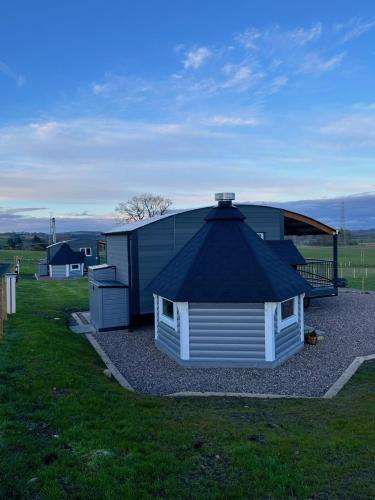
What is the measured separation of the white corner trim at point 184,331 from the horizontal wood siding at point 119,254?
17.8 feet

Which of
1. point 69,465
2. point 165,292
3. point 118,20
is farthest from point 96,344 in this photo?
point 118,20

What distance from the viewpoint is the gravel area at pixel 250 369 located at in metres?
9.38

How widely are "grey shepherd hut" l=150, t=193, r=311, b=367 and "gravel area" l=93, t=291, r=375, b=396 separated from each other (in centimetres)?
39

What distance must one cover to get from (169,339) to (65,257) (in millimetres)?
27313

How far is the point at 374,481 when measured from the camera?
4.75 m

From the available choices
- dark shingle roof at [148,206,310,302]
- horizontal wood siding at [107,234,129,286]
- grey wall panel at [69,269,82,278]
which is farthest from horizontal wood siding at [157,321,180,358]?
grey wall panel at [69,269,82,278]

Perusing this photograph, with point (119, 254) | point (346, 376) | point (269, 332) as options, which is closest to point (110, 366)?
point (269, 332)

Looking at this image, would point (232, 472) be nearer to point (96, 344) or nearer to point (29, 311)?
point (96, 344)

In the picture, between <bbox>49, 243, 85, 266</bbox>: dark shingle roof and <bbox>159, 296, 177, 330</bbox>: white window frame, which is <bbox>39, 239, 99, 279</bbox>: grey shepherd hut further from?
<bbox>159, 296, 177, 330</bbox>: white window frame

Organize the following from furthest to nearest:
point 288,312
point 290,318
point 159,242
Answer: point 159,242 < point 288,312 < point 290,318


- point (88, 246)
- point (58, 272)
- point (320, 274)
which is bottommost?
point (58, 272)

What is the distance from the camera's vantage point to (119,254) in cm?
1706

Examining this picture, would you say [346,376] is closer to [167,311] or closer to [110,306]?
[167,311]

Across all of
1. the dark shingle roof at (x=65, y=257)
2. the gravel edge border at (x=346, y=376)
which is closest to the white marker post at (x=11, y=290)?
the gravel edge border at (x=346, y=376)
